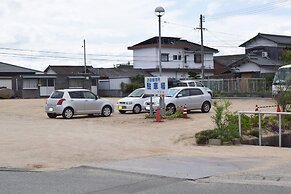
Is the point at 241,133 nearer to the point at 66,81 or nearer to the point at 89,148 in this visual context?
the point at 89,148

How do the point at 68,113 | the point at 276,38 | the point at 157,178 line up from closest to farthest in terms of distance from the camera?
1. the point at 157,178
2. the point at 68,113
3. the point at 276,38

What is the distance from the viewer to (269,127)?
17953 mm

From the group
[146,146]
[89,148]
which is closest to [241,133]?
[146,146]

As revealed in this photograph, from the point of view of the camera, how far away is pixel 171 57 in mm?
70188

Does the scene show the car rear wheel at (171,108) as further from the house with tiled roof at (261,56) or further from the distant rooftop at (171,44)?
the distant rooftop at (171,44)

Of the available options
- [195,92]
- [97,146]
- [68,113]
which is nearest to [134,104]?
[195,92]

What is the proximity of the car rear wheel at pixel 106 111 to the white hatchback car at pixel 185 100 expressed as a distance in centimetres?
208

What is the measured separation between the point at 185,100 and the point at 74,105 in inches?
238

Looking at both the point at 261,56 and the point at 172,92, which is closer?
the point at 172,92

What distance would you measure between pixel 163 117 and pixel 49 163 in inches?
483

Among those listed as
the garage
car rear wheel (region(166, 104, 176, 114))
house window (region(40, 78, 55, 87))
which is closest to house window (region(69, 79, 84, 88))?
house window (region(40, 78, 55, 87))

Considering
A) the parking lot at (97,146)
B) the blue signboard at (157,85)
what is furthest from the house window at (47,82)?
the parking lot at (97,146)

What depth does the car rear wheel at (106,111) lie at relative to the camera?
26938 millimetres

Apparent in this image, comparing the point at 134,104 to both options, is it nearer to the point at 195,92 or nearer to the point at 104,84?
the point at 195,92
